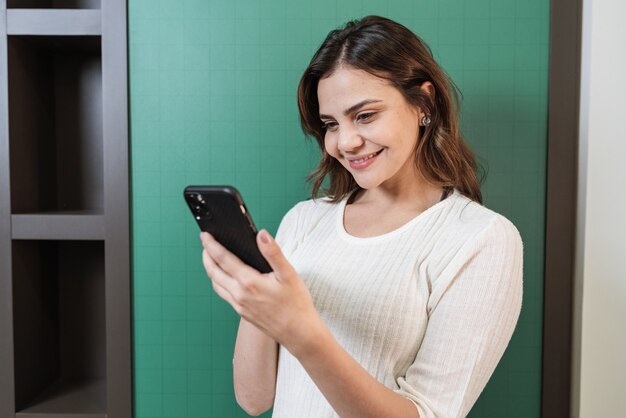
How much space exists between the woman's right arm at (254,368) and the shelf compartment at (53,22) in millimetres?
691

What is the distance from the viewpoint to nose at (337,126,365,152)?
874mm

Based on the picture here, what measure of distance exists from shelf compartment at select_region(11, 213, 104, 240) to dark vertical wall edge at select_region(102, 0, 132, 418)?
0.09 ft

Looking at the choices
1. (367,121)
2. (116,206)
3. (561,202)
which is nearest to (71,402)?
(116,206)

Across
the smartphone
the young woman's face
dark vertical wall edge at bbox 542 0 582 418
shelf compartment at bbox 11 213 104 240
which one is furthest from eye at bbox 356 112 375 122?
shelf compartment at bbox 11 213 104 240

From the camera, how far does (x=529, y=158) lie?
46.3 inches

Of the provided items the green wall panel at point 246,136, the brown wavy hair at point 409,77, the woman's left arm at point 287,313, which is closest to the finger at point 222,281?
the woman's left arm at point 287,313

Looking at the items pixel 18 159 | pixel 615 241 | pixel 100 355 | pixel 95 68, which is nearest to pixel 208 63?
pixel 95 68

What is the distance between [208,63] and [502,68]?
2.01 feet

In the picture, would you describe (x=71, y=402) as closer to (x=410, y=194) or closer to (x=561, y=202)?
(x=410, y=194)

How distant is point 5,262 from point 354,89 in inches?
33.3

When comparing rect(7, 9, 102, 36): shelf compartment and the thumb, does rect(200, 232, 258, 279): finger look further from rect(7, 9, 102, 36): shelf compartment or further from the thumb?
rect(7, 9, 102, 36): shelf compartment

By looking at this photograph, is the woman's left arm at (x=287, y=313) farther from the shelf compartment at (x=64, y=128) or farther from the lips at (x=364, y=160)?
the shelf compartment at (x=64, y=128)

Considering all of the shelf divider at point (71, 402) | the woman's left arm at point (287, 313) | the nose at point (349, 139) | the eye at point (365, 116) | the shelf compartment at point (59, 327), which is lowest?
the shelf divider at point (71, 402)

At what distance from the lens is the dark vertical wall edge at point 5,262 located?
1.19 m
